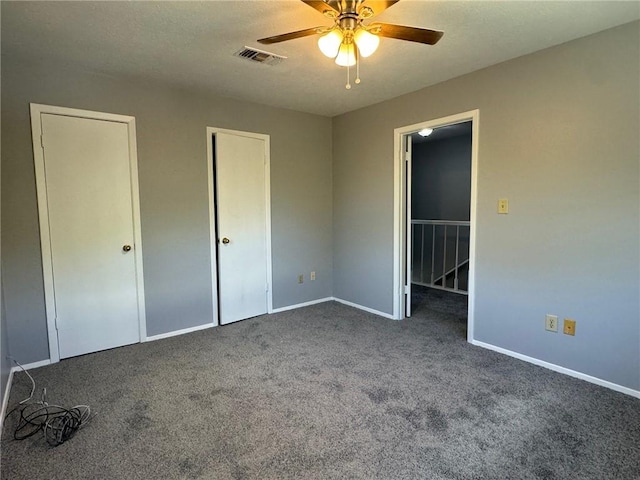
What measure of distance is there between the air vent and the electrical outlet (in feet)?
9.66

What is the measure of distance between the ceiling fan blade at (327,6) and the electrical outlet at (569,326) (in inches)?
103

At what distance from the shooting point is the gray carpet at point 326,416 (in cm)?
171

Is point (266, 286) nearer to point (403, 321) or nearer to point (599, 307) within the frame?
point (403, 321)

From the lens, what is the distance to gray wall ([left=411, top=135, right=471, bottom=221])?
5.84 metres

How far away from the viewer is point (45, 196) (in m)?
2.77

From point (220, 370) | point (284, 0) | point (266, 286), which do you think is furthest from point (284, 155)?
point (220, 370)

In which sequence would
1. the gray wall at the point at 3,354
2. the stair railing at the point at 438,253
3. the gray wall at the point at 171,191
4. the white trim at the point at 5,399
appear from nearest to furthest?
1. the white trim at the point at 5,399
2. the gray wall at the point at 3,354
3. the gray wall at the point at 171,191
4. the stair railing at the point at 438,253

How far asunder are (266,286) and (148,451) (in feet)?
7.75

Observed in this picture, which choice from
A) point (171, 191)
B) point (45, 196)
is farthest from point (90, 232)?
point (171, 191)

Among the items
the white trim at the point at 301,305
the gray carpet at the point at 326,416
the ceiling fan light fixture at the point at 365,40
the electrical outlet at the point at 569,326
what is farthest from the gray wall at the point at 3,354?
the electrical outlet at the point at 569,326

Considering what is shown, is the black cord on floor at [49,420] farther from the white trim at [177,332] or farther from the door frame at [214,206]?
the door frame at [214,206]

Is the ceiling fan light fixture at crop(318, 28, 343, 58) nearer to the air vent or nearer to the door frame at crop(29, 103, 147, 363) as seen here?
the air vent

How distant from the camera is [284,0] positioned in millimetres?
1935

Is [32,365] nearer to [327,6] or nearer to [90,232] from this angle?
[90,232]
